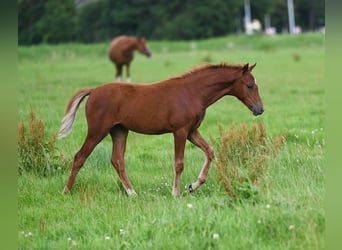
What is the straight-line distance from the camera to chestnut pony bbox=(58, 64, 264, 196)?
6.10 metres

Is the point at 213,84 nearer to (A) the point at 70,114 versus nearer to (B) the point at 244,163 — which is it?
(B) the point at 244,163

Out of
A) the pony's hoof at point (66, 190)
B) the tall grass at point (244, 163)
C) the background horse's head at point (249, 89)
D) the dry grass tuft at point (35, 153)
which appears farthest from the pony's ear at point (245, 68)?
the dry grass tuft at point (35, 153)

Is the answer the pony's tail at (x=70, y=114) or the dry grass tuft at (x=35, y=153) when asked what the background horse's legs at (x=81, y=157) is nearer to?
the pony's tail at (x=70, y=114)

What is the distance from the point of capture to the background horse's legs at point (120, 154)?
627 centimetres

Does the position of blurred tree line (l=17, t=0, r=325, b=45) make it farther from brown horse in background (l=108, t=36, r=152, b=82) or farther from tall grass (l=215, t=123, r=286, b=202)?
tall grass (l=215, t=123, r=286, b=202)

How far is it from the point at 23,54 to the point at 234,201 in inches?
936

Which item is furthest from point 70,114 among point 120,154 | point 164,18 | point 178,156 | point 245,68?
point 164,18

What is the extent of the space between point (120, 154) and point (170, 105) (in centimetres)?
86

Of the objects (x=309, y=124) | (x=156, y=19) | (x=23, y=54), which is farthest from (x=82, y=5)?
(x=309, y=124)

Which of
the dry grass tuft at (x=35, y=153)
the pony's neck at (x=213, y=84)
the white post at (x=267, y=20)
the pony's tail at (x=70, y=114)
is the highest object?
the white post at (x=267, y=20)

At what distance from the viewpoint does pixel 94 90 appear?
21.0 ft

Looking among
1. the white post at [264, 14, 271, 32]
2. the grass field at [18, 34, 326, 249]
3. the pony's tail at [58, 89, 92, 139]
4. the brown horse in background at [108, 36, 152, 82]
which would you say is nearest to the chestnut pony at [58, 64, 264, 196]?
the pony's tail at [58, 89, 92, 139]

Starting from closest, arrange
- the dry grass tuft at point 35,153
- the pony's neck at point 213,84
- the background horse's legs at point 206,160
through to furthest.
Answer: the background horse's legs at point 206,160 → the pony's neck at point 213,84 → the dry grass tuft at point 35,153

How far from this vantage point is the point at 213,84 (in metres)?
6.22
